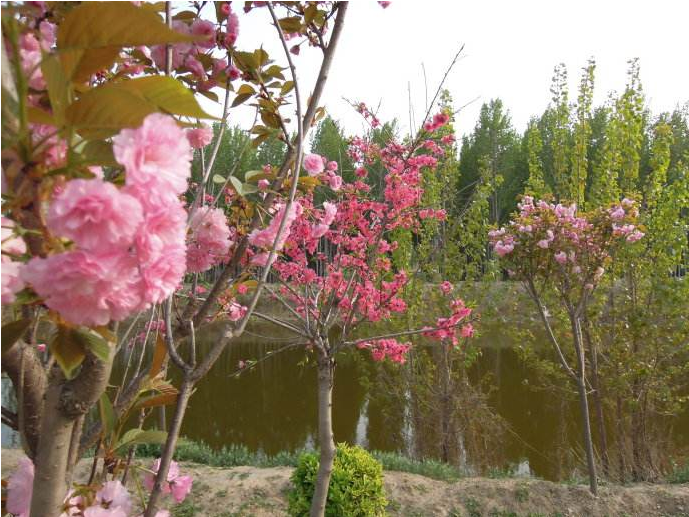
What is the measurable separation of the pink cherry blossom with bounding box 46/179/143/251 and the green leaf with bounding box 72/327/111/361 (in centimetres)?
13

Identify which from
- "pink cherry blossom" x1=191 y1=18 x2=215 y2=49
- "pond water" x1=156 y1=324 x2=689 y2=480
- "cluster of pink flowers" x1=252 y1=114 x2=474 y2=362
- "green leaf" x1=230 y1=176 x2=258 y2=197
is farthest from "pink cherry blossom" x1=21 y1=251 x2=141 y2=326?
"pond water" x1=156 y1=324 x2=689 y2=480

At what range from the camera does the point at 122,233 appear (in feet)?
1.48

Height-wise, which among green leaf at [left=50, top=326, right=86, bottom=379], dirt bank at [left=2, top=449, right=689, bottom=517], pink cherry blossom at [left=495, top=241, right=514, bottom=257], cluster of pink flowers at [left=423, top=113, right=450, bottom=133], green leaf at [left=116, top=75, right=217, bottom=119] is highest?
cluster of pink flowers at [left=423, top=113, right=450, bottom=133]

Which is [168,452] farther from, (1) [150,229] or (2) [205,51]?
(2) [205,51]

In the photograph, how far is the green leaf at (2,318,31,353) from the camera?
0.54 m

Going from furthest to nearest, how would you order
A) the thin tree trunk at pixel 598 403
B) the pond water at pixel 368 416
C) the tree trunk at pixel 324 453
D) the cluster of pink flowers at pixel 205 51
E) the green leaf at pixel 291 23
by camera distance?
the pond water at pixel 368 416, the thin tree trunk at pixel 598 403, the tree trunk at pixel 324 453, the green leaf at pixel 291 23, the cluster of pink flowers at pixel 205 51

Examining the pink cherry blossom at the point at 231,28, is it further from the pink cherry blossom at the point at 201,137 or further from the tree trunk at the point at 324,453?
the tree trunk at the point at 324,453

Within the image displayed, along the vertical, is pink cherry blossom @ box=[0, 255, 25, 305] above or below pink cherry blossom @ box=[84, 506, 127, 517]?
above

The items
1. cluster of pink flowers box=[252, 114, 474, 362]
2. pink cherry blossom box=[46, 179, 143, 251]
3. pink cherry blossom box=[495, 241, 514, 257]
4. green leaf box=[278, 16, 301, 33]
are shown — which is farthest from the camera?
pink cherry blossom box=[495, 241, 514, 257]

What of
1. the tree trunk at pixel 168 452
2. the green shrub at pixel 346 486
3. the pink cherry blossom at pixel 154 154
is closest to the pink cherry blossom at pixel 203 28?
the tree trunk at pixel 168 452

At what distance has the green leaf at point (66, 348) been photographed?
0.53 m

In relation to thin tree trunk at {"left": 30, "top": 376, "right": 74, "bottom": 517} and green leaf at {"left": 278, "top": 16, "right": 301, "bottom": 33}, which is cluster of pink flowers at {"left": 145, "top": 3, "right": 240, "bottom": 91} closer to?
green leaf at {"left": 278, "top": 16, "right": 301, "bottom": 33}

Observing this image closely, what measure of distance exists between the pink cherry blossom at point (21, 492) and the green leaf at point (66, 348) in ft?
1.33

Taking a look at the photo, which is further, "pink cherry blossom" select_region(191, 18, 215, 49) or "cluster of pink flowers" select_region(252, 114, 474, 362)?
"cluster of pink flowers" select_region(252, 114, 474, 362)
